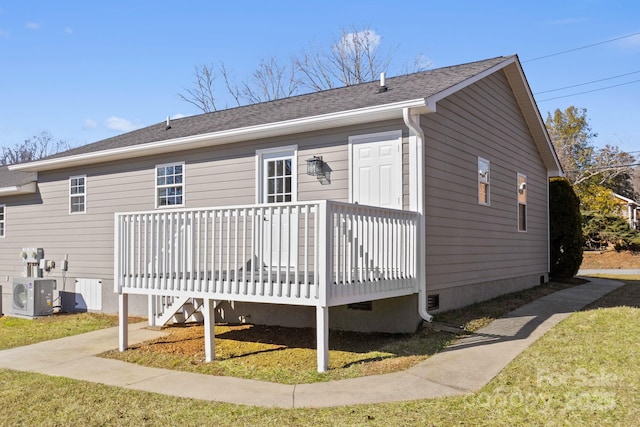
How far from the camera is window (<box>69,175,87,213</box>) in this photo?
39.8 ft

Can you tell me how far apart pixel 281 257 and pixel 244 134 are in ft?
9.53

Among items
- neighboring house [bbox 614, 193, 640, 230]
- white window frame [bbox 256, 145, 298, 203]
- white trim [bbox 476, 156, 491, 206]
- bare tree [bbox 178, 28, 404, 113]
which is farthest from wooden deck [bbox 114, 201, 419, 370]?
neighboring house [bbox 614, 193, 640, 230]

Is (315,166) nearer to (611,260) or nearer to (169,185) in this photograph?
(169,185)

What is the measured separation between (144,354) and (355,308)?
3089mm

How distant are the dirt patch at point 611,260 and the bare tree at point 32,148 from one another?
40352 millimetres

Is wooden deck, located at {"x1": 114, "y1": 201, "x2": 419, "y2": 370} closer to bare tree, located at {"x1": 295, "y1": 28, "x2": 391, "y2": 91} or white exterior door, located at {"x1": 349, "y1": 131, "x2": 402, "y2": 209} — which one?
white exterior door, located at {"x1": 349, "y1": 131, "x2": 402, "y2": 209}

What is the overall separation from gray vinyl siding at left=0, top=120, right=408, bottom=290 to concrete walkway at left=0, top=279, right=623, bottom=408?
293cm

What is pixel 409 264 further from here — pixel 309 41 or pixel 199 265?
pixel 309 41

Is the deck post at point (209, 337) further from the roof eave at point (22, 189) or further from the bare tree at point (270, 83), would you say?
the bare tree at point (270, 83)

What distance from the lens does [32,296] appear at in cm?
1123

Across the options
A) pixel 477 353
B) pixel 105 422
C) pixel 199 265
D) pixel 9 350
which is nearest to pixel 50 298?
pixel 9 350

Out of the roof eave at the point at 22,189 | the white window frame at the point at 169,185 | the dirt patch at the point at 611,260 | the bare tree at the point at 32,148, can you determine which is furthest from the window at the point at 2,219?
the bare tree at the point at 32,148

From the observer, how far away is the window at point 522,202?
39.3 ft

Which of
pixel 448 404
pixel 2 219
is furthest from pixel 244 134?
A: pixel 2 219
